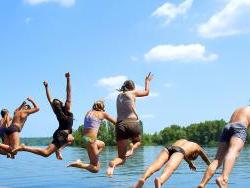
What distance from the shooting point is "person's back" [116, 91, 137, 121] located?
15523 mm

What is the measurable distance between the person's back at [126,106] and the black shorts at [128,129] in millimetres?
149

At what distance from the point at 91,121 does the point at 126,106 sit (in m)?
1.27

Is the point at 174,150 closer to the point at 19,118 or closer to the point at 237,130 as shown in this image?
the point at 237,130

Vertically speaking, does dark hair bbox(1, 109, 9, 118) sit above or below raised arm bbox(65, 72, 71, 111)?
below

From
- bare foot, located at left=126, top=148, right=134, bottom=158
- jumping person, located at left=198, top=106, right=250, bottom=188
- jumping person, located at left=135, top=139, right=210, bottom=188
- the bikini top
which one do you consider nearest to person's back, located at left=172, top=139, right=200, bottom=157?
jumping person, located at left=135, top=139, right=210, bottom=188

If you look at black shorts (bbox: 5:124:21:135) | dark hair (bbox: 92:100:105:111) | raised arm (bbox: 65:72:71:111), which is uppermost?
raised arm (bbox: 65:72:71:111)

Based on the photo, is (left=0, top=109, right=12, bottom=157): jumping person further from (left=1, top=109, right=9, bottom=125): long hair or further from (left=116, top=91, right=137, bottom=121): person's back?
(left=116, top=91, right=137, bottom=121): person's back

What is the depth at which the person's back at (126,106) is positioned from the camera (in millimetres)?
15523

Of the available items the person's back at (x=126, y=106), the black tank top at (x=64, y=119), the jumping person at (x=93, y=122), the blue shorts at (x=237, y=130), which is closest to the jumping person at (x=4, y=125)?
the black tank top at (x=64, y=119)

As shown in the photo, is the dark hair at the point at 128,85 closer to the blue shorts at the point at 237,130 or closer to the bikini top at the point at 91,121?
the bikini top at the point at 91,121

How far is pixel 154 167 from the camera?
12.4m

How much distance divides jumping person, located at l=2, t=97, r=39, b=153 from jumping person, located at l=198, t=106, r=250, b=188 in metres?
9.19

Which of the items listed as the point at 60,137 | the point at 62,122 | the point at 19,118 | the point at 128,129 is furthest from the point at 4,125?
the point at 128,129

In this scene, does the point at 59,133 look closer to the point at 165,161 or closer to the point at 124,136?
the point at 124,136
